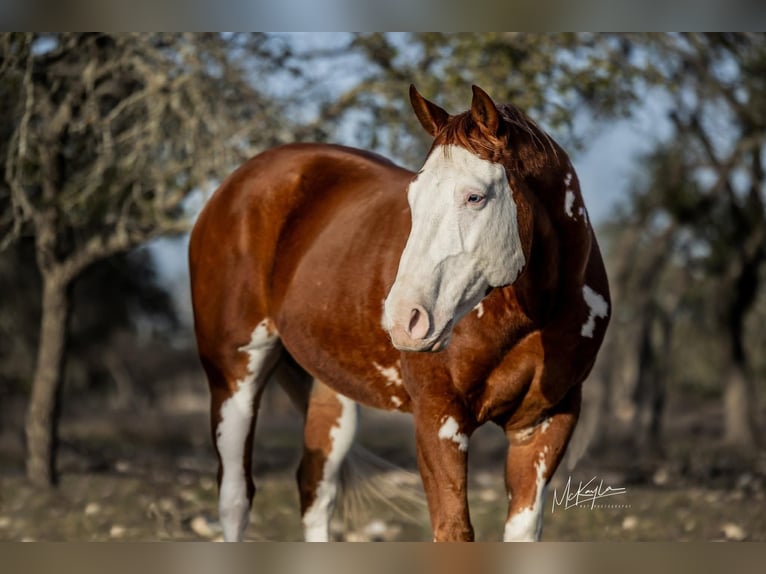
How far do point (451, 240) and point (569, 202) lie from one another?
0.61m

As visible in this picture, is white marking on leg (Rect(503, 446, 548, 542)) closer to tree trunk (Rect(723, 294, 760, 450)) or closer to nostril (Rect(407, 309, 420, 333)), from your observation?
nostril (Rect(407, 309, 420, 333))

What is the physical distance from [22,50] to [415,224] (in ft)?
14.5

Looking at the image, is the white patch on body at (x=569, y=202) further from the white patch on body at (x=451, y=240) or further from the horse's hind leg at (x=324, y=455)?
the horse's hind leg at (x=324, y=455)

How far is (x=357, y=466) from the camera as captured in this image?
4.30m

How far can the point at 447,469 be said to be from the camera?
298 centimetres

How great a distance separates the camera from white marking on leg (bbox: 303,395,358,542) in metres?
4.09

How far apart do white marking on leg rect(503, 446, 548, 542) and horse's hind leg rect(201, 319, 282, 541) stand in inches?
52.3

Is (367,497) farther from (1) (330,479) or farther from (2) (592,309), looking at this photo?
(2) (592,309)

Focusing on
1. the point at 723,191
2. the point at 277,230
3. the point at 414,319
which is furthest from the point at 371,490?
the point at 723,191

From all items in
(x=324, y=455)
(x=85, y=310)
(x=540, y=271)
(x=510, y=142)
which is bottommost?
(x=324, y=455)

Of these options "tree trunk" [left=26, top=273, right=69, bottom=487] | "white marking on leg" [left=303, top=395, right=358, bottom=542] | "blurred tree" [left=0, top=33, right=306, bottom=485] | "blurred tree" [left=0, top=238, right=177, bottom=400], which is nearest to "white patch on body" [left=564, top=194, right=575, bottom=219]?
Answer: "white marking on leg" [left=303, top=395, right=358, bottom=542]
